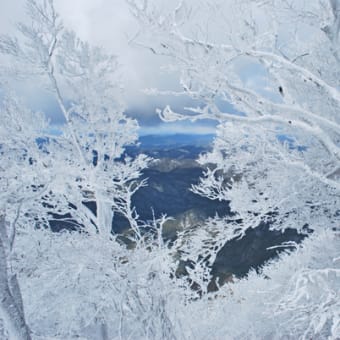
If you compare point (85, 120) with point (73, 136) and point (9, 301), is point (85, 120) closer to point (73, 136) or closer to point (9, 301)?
point (73, 136)

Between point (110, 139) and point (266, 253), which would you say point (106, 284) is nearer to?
point (110, 139)

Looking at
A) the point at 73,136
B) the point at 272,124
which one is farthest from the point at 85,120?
the point at 272,124

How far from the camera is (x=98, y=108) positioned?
30.2 ft

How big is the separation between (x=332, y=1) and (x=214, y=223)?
16.6ft

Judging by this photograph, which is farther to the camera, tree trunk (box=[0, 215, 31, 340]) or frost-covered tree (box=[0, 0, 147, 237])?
frost-covered tree (box=[0, 0, 147, 237])

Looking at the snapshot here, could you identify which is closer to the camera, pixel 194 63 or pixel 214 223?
pixel 194 63

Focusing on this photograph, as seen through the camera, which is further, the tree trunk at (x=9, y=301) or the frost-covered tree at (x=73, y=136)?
the frost-covered tree at (x=73, y=136)

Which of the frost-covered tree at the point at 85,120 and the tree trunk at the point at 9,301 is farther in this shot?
the frost-covered tree at the point at 85,120

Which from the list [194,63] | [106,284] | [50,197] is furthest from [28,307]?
[194,63]

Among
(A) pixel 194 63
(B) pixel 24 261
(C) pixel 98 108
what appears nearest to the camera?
(A) pixel 194 63

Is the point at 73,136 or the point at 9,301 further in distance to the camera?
the point at 73,136

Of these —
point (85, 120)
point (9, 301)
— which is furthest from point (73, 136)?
point (9, 301)

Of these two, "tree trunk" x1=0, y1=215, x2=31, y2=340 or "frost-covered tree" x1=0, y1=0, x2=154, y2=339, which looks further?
"frost-covered tree" x1=0, y1=0, x2=154, y2=339

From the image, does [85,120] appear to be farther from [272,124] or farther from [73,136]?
[272,124]
